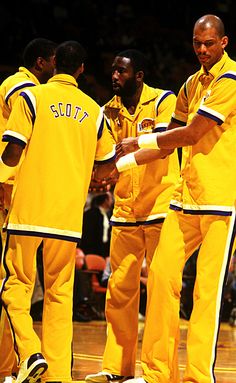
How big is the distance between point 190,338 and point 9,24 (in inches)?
411

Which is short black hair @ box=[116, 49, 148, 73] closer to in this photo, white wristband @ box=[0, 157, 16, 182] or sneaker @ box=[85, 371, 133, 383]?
white wristband @ box=[0, 157, 16, 182]

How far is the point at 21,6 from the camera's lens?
607 inches

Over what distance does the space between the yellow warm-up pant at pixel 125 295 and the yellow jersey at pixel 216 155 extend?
28.6 inches

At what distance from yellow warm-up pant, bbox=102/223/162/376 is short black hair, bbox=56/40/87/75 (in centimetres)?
122

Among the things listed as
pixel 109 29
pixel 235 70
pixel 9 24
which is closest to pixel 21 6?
pixel 9 24

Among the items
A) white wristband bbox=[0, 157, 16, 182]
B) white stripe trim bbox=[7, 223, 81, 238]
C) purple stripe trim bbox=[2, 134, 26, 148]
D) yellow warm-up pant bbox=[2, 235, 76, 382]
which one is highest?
purple stripe trim bbox=[2, 134, 26, 148]

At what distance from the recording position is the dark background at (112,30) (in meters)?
14.7

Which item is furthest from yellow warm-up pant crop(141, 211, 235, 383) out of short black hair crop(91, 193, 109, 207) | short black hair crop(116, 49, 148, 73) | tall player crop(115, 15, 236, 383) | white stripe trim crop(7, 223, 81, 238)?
short black hair crop(91, 193, 109, 207)

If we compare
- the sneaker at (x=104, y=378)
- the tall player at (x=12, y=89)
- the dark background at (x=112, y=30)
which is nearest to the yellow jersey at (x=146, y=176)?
the tall player at (x=12, y=89)

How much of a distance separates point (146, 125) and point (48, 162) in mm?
1047

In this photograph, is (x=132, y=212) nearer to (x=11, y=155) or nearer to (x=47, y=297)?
(x=47, y=297)

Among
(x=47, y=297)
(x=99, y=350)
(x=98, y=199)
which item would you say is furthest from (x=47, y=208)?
(x=98, y=199)

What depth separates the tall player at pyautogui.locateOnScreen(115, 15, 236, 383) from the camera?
5137mm

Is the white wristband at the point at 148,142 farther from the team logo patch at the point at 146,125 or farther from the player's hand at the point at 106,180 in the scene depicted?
the team logo patch at the point at 146,125
